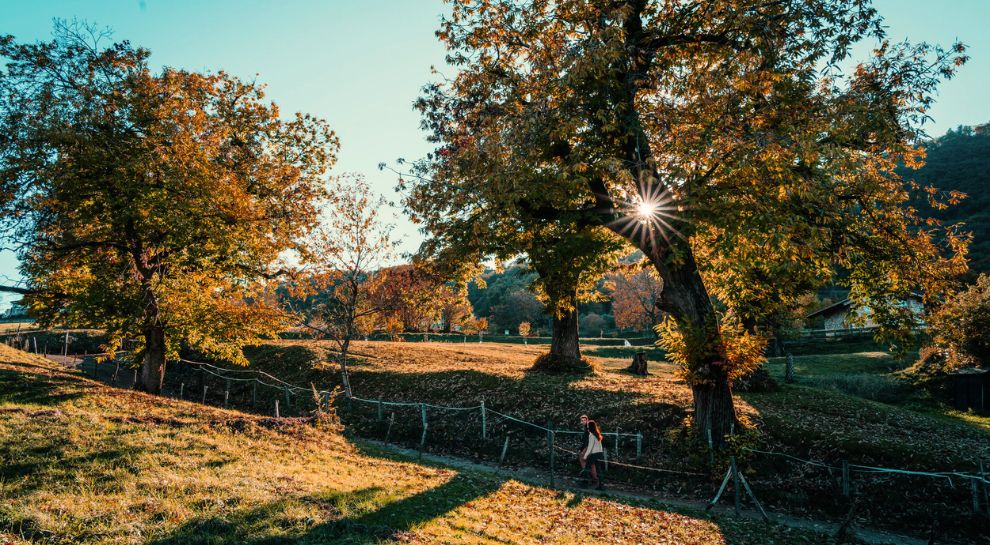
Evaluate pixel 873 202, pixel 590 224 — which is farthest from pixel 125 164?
pixel 873 202

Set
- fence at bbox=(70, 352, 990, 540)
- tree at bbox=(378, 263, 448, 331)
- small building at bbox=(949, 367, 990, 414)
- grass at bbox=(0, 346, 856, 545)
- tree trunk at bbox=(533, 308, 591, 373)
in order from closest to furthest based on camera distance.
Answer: grass at bbox=(0, 346, 856, 545) → fence at bbox=(70, 352, 990, 540) → tree at bbox=(378, 263, 448, 331) → small building at bbox=(949, 367, 990, 414) → tree trunk at bbox=(533, 308, 591, 373)

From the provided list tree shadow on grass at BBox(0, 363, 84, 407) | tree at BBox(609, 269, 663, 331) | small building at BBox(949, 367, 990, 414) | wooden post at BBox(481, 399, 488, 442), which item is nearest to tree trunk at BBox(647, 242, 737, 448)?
wooden post at BBox(481, 399, 488, 442)

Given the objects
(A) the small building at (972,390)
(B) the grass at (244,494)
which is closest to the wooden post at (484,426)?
(B) the grass at (244,494)

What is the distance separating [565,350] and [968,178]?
336ft

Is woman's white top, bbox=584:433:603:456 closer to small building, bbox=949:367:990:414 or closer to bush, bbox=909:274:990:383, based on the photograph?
bush, bbox=909:274:990:383

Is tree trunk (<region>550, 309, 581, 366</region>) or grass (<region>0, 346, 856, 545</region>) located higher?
tree trunk (<region>550, 309, 581, 366</region>)

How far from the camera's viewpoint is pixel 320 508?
7703mm

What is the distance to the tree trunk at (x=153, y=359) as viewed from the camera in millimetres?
19348

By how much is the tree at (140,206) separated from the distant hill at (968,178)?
74679mm

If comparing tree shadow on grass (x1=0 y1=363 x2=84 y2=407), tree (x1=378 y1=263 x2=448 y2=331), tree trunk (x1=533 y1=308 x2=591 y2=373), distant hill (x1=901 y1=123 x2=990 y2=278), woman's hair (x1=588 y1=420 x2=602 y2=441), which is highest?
distant hill (x1=901 y1=123 x2=990 y2=278)

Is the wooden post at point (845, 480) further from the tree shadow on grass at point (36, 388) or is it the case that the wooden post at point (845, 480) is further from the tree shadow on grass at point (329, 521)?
the tree shadow on grass at point (36, 388)

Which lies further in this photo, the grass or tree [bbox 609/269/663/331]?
tree [bbox 609/269/663/331]

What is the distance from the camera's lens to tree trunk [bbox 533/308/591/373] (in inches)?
1024

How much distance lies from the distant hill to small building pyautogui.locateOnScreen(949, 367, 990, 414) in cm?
4667
